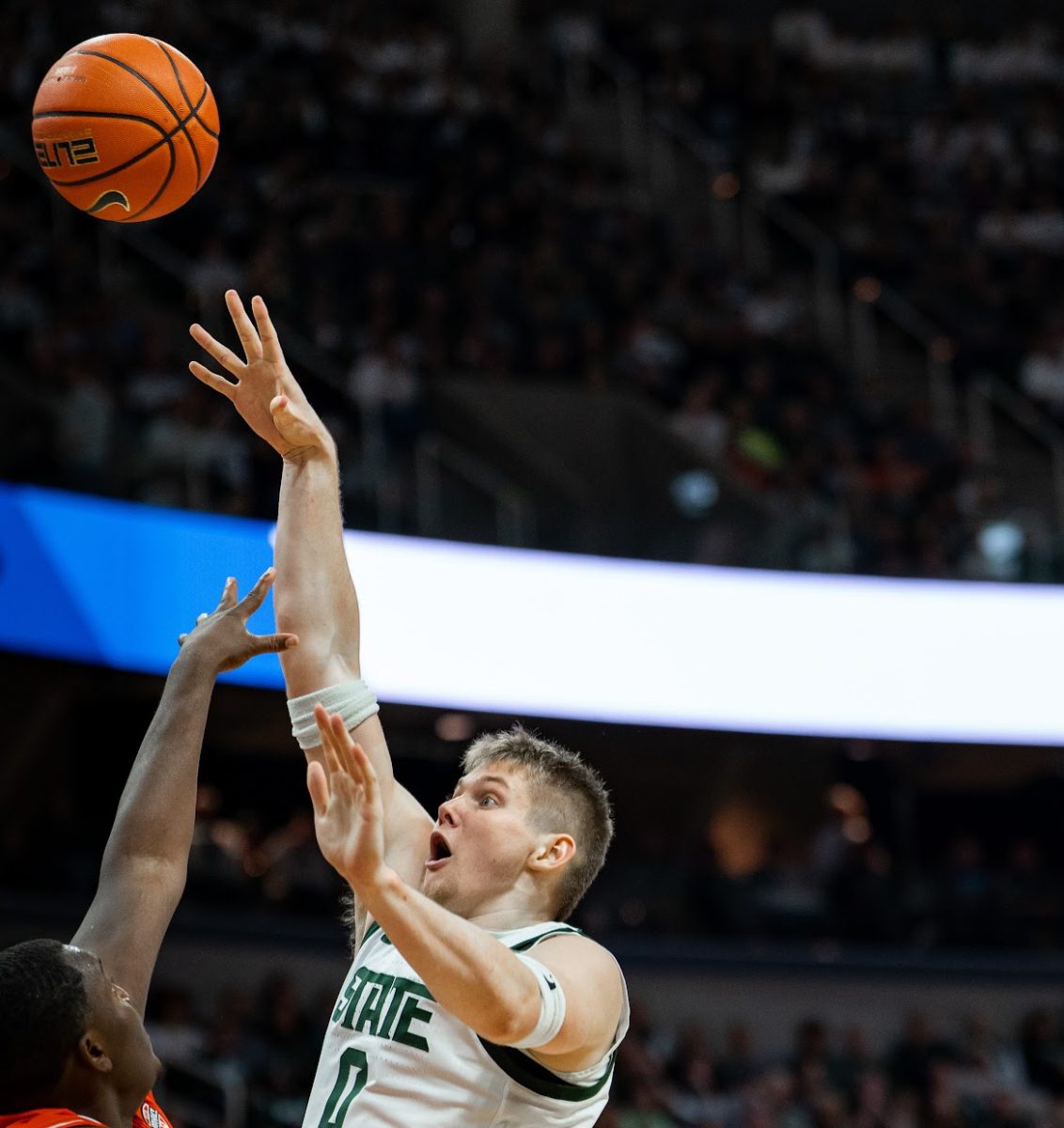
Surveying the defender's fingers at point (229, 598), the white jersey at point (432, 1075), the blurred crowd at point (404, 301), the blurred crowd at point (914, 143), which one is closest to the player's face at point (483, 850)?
the white jersey at point (432, 1075)

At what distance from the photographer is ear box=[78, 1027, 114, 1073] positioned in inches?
121

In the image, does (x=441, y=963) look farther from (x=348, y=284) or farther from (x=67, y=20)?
(x=67, y=20)

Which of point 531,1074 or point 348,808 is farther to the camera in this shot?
point 531,1074

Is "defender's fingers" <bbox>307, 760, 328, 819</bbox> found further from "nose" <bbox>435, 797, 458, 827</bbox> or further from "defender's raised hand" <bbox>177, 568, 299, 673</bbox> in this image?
"defender's raised hand" <bbox>177, 568, 299, 673</bbox>

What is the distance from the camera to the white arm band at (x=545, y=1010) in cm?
305

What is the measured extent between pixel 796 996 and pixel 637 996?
4.51 ft

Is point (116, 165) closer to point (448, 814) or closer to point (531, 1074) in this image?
point (448, 814)

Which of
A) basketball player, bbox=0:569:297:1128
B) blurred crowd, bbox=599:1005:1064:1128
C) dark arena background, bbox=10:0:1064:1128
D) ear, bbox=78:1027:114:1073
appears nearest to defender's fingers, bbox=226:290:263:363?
basketball player, bbox=0:569:297:1128

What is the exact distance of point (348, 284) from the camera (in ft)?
51.7

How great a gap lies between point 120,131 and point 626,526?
9.61m

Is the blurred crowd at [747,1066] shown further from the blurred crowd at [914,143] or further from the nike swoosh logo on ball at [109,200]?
the nike swoosh logo on ball at [109,200]

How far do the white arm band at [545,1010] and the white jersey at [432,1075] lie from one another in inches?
9.7

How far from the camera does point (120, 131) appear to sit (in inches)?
205

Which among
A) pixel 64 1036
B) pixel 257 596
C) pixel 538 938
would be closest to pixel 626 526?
pixel 257 596
